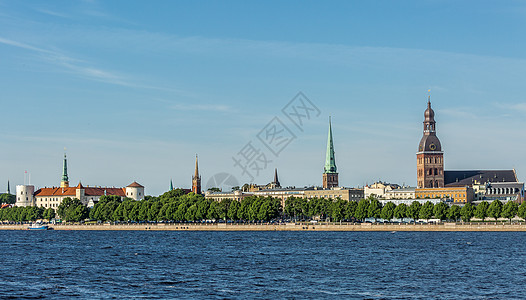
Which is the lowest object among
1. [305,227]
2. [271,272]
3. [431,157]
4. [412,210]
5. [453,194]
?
[271,272]

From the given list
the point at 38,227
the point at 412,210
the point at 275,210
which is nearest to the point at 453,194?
the point at 412,210

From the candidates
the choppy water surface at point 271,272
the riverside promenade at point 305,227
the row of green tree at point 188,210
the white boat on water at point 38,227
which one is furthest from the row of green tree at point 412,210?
the white boat on water at point 38,227

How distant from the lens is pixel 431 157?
195375 mm

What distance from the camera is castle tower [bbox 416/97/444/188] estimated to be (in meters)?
195

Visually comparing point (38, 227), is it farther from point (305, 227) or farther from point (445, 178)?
point (445, 178)

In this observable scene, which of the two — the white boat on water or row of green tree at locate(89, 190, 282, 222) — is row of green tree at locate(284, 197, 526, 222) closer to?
row of green tree at locate(89, 190, 282, 222)

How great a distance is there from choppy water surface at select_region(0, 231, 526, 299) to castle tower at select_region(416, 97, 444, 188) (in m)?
105

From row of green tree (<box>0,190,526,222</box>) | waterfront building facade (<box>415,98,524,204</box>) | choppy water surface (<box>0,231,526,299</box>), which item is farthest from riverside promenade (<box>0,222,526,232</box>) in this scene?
waterfront building facade (<box>415,98,524,204</box>)

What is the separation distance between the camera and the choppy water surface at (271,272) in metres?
48.3

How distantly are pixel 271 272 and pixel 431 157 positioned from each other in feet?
465

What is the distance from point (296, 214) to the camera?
169500mm

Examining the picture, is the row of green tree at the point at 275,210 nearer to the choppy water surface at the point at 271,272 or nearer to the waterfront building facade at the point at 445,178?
the waterfront building facade at the point at 445,178

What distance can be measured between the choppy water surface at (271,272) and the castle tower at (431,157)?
104984mm

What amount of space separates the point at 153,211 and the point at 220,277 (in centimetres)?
10984
